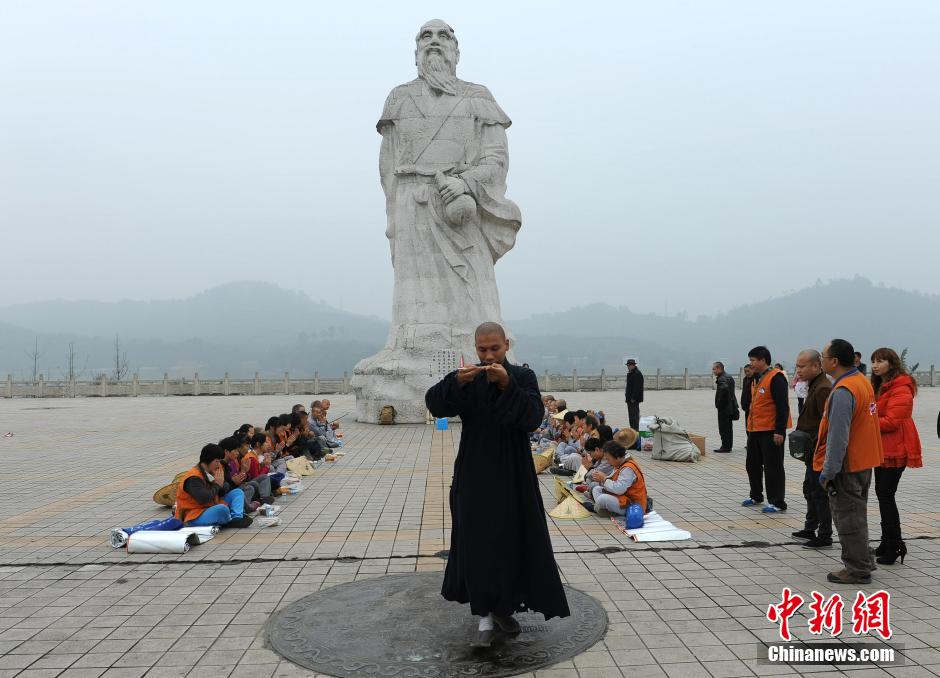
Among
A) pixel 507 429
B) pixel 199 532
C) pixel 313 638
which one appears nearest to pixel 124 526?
pixel 199 532

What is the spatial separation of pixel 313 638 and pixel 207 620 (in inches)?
28.8

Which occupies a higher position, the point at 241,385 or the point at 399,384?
the point at 399,384

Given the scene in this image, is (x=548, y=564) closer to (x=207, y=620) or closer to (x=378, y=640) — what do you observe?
(x=378, y=640)

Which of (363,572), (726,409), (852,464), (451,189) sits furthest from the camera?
(451,189)

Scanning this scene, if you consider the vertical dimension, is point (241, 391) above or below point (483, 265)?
below

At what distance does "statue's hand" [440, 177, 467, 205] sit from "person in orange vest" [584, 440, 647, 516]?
10086mm

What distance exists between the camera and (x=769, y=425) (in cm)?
643

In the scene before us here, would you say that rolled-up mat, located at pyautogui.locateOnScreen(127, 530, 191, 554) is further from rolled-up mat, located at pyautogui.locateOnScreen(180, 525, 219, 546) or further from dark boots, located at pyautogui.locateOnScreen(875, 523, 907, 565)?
dark boots, located at pyautogui.locateOnScreen(875, 523, 907, 565)

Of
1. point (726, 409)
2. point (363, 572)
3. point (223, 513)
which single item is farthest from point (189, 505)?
point (726, 409)

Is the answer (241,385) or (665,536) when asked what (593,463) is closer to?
(665,536)

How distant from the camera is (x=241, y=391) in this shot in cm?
3180

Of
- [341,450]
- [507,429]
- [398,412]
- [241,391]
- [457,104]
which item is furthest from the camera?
[241,391]

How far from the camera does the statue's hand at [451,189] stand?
50.3ft

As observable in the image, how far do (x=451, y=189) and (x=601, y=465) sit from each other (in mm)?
9848
